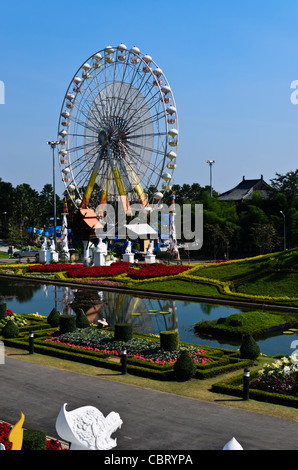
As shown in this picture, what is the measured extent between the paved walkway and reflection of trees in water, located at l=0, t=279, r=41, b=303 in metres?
22.8

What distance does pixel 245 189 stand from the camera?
102 metres

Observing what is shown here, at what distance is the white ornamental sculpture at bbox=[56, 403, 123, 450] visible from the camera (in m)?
8.88

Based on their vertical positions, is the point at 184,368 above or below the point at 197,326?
above

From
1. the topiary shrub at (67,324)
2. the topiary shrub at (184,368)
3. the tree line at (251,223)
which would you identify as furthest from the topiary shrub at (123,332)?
the tree line at (251,223)

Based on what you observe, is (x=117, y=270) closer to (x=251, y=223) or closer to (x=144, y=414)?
(x=251, y=223)

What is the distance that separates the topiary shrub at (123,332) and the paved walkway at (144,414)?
3994mm

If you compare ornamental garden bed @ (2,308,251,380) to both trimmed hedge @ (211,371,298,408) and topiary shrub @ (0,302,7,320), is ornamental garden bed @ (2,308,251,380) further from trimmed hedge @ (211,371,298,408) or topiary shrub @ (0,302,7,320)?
topiary shrub @ (0,302,7,320)

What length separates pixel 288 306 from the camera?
1404 inches

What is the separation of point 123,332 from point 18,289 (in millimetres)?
26291
